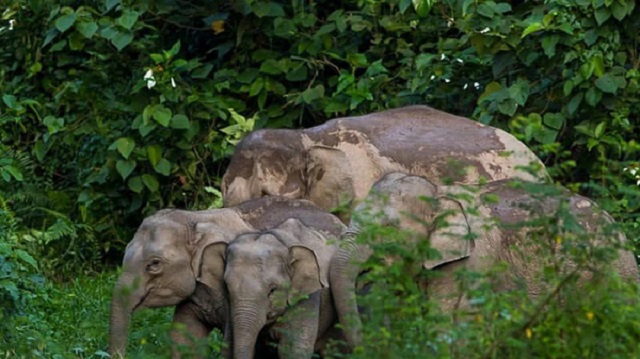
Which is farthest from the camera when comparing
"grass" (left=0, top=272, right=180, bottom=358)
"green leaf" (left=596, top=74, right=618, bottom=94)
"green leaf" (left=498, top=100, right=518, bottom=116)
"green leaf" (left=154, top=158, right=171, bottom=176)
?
"green leaf" (left=154, top=158, right=171, bottom=176)

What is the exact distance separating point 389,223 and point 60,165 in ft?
21.0

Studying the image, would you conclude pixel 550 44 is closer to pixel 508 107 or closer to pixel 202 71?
pixel 508 107

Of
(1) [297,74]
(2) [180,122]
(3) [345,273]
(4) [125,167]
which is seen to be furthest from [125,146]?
(3) [345,273]

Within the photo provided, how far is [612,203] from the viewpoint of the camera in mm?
7426

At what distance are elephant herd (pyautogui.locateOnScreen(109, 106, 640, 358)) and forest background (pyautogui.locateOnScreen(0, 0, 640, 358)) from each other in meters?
1.05

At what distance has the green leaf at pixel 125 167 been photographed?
1397cm

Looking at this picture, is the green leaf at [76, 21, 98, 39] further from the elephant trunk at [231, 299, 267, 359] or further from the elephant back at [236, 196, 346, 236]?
the elephant trunk at [231, 299, 267, 359]

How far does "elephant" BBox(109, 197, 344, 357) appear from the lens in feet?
33.7

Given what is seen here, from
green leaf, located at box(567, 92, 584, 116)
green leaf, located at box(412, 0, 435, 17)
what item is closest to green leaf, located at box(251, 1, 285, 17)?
green leaf, located at box(412, 0, 435, 17)

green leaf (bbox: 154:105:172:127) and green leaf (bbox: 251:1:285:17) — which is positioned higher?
green leaf (bbox: 251:1:285:17)

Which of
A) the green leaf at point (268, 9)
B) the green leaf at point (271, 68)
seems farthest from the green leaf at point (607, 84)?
the green leaf at point (268, 9)

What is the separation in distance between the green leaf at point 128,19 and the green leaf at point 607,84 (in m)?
3.41

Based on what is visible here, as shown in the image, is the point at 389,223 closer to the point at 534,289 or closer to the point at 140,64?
the point at 534,289

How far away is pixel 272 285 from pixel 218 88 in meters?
4.76
